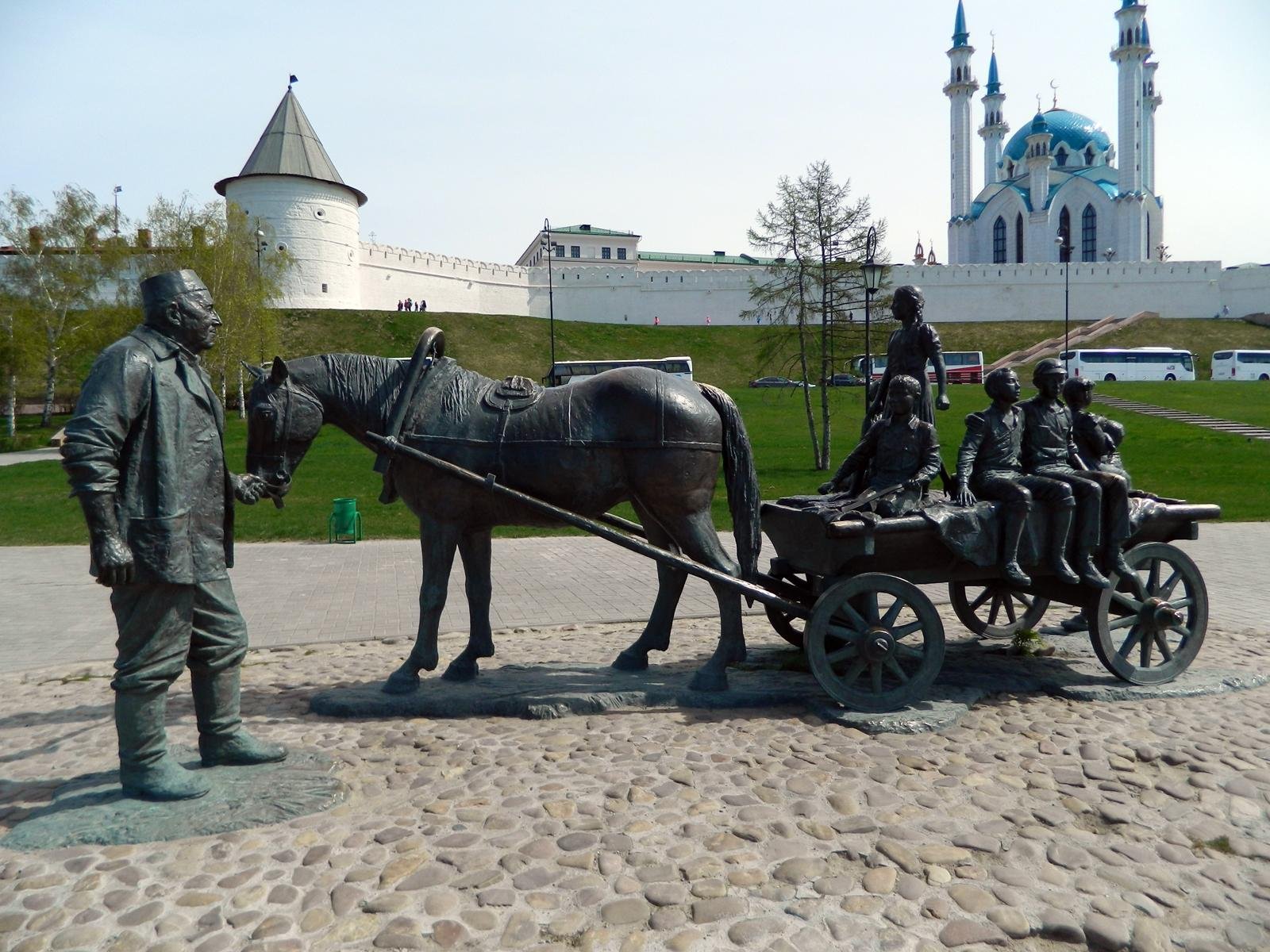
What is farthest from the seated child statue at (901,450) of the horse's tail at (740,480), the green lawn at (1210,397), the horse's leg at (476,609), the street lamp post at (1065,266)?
the street lamp post at (1065,266)

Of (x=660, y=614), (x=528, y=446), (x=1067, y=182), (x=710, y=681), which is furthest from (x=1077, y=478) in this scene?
(x=1067, y=182)

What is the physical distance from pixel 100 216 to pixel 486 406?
Result: 118 ft

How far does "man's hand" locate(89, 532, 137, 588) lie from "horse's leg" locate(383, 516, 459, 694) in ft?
5.65

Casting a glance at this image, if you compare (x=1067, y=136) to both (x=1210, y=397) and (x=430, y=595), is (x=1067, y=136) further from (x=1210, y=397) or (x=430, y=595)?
(x=430, y=595)

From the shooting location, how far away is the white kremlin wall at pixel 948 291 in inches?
2410

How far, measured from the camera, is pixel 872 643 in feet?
15.6

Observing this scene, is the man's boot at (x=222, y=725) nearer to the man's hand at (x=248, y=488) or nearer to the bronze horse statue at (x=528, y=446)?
the man's hand at (x=248, y=488)

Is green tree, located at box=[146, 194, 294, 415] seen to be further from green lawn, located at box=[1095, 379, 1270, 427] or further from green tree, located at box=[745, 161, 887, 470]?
green lawn, located at box=[1095, 379, 1270, 427]

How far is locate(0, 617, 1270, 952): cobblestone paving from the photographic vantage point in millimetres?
2891

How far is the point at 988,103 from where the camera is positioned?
7812 cm

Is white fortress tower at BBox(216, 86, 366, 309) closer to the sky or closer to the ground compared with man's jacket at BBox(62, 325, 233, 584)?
closer to the sky

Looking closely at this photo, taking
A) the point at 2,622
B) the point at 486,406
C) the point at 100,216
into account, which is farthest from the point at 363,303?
the point at 486,406

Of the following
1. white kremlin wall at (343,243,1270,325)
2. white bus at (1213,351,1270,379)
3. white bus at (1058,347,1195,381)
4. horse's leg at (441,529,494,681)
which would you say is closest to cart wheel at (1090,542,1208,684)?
horse's leg at (441,529,494,681)

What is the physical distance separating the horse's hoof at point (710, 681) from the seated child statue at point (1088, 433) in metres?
2.67
